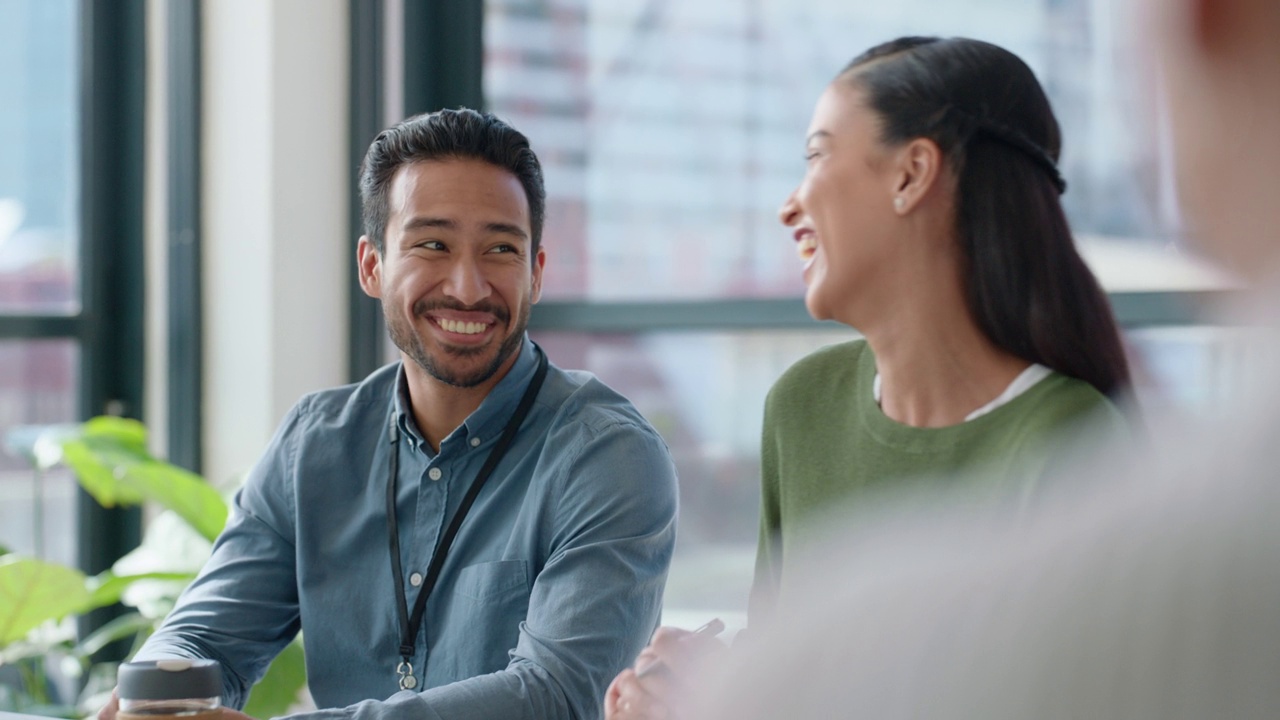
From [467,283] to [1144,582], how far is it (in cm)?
157

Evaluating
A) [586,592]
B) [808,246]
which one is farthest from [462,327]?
[808,246]

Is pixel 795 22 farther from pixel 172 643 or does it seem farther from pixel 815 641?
pixel 815 641

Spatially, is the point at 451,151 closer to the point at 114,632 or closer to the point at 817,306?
the point at 817,306

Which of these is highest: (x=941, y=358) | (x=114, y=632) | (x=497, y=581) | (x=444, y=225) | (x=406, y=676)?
(x=444, y=225)

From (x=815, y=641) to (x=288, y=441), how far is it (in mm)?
1670

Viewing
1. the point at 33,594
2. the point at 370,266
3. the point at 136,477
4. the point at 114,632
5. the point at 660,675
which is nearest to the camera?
the point at 660,675

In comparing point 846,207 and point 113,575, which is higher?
point 846,207

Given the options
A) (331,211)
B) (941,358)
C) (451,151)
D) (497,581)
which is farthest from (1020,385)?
(331,211)

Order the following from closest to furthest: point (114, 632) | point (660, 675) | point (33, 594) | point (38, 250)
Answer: point (660, 675) < point (33, 594) < point (114, 632) < point (38, 250)

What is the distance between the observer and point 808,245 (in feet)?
4.75

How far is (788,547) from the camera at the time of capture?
61.7 inches

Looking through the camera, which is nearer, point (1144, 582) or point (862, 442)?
point (1144, 582)

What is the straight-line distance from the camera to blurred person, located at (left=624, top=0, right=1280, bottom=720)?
0.44 m

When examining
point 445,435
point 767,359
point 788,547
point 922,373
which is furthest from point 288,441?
point 767,359
